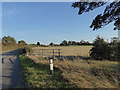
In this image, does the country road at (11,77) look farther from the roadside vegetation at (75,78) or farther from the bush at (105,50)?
the bush at (105,50)

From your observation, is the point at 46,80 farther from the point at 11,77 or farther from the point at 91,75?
the point at 11,77

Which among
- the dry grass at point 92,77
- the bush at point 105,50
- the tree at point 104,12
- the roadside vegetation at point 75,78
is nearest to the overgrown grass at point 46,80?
the roadside vegetation at point 75,78

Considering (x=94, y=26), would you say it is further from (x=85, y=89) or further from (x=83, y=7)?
(x=85, y=89)

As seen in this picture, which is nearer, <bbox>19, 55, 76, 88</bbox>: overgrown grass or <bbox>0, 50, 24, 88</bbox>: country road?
<bbox>19, 55, 76, 88</bbox>: overgrown grass

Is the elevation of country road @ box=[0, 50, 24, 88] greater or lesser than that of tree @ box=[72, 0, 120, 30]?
lesser

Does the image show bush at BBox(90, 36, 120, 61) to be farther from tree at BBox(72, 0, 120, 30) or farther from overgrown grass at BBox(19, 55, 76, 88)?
overgrown grass at BBox(19, 55, 76, 88)

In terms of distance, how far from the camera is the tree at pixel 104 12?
30.1ft

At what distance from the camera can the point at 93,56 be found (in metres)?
19.3

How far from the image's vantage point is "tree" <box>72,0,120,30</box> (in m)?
9.18

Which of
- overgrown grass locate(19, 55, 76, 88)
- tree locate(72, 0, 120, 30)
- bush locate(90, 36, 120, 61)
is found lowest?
overgrown grass locate(19, 55, 76, 88)

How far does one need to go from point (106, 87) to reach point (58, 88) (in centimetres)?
167

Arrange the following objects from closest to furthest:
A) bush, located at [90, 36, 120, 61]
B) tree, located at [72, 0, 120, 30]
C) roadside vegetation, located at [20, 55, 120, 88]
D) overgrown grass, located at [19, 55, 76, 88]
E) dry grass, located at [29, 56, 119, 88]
Result: dry grass, located at [29, 56, 119, 88]
roadside vegetation, located at [20, 55, 120, 88]
overgrown grass, located at [19, 55, 76, 88]
tree, located at [72, 0, 120, 30]
bush, located at [90, 36, 120, 61]

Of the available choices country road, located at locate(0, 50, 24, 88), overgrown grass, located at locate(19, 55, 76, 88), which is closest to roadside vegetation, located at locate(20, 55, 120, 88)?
overgrown grass, located at locate(19, 55, 76, 88)

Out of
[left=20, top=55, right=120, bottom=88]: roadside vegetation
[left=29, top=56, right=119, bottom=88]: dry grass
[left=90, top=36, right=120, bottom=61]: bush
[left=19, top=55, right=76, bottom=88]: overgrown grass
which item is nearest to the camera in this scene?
[left=29, top=56, right=119, bottom=88]: dry grass
